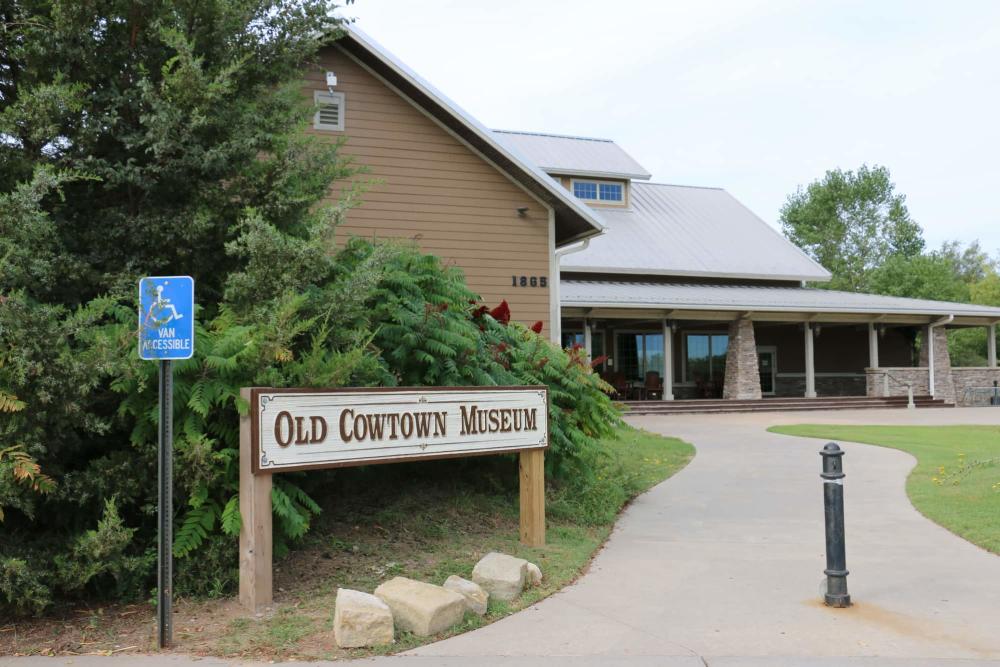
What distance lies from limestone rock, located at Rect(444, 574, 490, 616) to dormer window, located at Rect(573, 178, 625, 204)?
79.1 ft

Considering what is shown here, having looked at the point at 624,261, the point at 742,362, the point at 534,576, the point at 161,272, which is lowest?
the point at 534,576

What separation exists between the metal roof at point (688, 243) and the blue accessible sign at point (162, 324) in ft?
70.8

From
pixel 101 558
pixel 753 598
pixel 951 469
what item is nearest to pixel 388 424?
pixel 101 558

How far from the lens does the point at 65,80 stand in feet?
20.8

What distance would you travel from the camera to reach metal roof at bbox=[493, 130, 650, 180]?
28.0 m

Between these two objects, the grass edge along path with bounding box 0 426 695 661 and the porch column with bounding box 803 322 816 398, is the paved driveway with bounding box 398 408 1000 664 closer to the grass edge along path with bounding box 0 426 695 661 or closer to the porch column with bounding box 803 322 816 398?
the grass edge along path with bounding box 0 426 695 661

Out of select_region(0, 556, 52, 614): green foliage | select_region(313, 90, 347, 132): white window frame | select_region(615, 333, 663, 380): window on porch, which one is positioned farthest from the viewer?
select_region(615, 333, 663, 380): window on porch

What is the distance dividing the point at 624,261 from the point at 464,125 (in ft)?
44.7

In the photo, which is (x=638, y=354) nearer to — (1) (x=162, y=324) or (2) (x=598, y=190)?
(2) (x=598, y=190)

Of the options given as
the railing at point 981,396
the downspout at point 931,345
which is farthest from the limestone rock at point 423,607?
the railing at point 981,396

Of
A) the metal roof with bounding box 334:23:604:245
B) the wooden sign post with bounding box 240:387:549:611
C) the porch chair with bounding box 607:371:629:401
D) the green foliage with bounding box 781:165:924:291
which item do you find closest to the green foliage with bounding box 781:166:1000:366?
the green foliage with bounding box 781:165:924:291

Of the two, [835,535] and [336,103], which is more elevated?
[336,103]

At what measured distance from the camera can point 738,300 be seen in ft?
84.9

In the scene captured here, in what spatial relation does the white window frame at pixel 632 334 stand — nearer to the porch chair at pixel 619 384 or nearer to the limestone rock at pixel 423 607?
the porch chair at pixel 619 384
